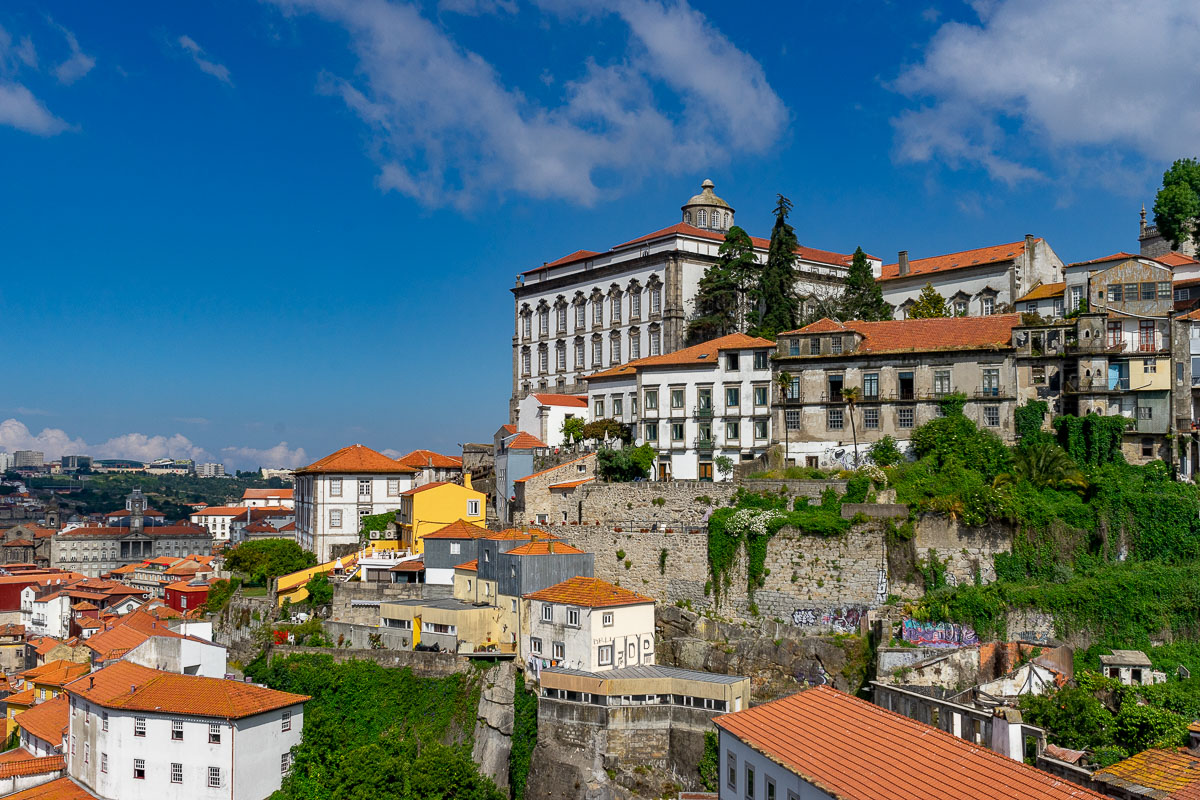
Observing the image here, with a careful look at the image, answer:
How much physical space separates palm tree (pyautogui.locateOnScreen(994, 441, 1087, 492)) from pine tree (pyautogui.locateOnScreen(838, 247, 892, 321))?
19399 mm

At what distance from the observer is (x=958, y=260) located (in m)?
66.2

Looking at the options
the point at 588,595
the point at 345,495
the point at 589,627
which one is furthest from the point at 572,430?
the point at 589,627

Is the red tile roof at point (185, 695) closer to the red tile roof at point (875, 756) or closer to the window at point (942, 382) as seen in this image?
the red tile roof at point (875, 756)

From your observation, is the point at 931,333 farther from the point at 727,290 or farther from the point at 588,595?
the point at 588,595

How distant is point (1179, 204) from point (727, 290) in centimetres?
2714

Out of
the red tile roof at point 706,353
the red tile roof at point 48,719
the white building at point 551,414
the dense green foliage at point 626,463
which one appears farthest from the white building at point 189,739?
the white building at point 551,414

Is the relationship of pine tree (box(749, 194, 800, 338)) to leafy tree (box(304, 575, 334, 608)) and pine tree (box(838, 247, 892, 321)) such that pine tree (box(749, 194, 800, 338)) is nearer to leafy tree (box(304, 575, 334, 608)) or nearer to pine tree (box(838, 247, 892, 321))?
Answer: pine tree (box(838, 247, 892, 321))

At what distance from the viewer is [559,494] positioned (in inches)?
2036

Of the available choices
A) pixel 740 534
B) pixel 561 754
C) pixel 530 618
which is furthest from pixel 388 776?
pixel 740 534

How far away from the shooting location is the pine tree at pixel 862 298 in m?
60.0

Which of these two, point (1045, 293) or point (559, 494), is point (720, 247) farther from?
point (559, 494)

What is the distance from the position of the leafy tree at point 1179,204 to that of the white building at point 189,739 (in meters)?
55.8

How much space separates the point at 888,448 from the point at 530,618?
55.1 feet

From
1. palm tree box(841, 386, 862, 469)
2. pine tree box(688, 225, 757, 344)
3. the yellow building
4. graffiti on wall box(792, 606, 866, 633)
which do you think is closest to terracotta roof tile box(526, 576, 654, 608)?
graffiti on wall box(792, 606, 866, 633)
